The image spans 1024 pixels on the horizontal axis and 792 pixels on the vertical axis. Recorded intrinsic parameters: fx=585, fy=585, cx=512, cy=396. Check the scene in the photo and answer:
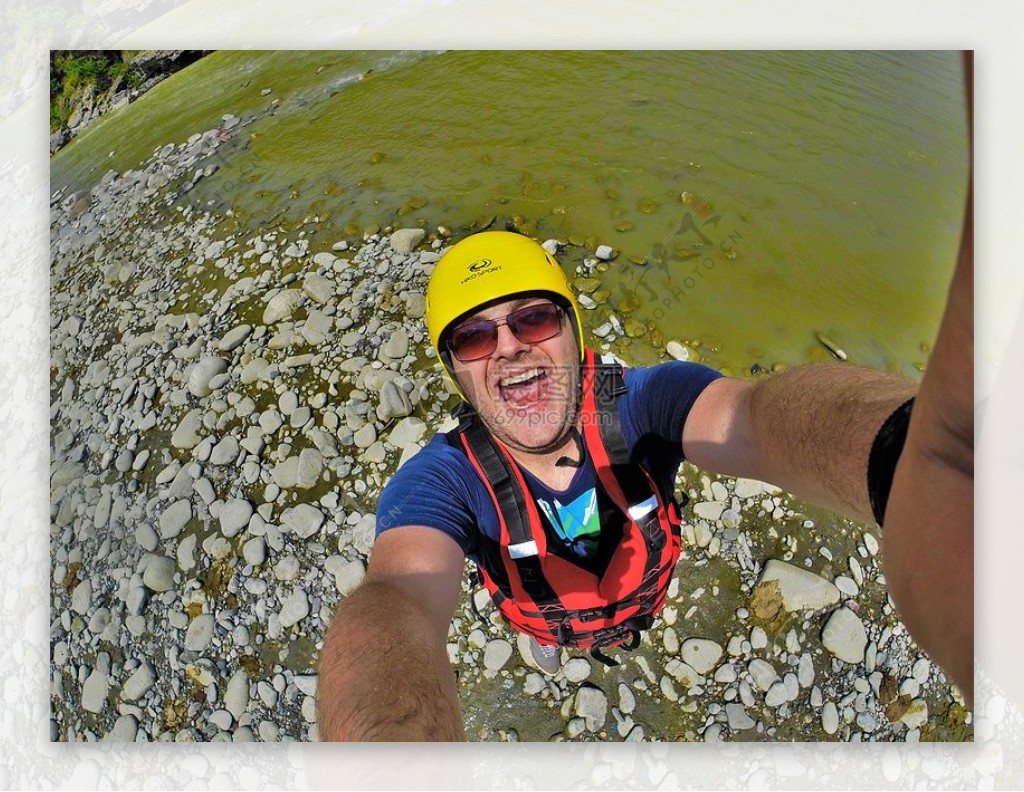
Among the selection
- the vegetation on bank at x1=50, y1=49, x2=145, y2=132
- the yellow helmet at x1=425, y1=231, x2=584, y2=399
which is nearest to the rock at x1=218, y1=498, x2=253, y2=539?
the yellow helmet at x1=425, y1=231, x2=584, y2=399

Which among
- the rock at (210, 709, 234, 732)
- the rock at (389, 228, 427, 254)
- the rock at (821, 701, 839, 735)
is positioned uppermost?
the rock at (389, 228, 427, 254)

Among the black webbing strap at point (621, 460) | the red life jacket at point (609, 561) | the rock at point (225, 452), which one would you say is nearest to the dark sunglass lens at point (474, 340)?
the red life jacket at point (609, 561)

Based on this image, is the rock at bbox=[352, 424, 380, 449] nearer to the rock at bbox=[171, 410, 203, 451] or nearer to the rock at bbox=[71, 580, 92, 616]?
the rock at bbox=[171, 410, 203, 451]

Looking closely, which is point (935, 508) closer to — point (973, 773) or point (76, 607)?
point (973, 773)

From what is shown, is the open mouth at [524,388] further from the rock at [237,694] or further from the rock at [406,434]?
the rock at [237,694]

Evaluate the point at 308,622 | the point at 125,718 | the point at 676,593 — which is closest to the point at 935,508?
the point at 676,593

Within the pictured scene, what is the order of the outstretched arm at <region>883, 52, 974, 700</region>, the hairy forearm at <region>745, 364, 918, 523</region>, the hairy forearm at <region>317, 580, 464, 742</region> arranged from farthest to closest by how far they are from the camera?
the hairy forearm at <region>317, 580, 464, 742</region> < the hairy forearm at <region>745, 364, 918, 523</region> < the outstretched arm at <region>883, 52, 974, 700</region>

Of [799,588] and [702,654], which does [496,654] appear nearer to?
[702,654]
